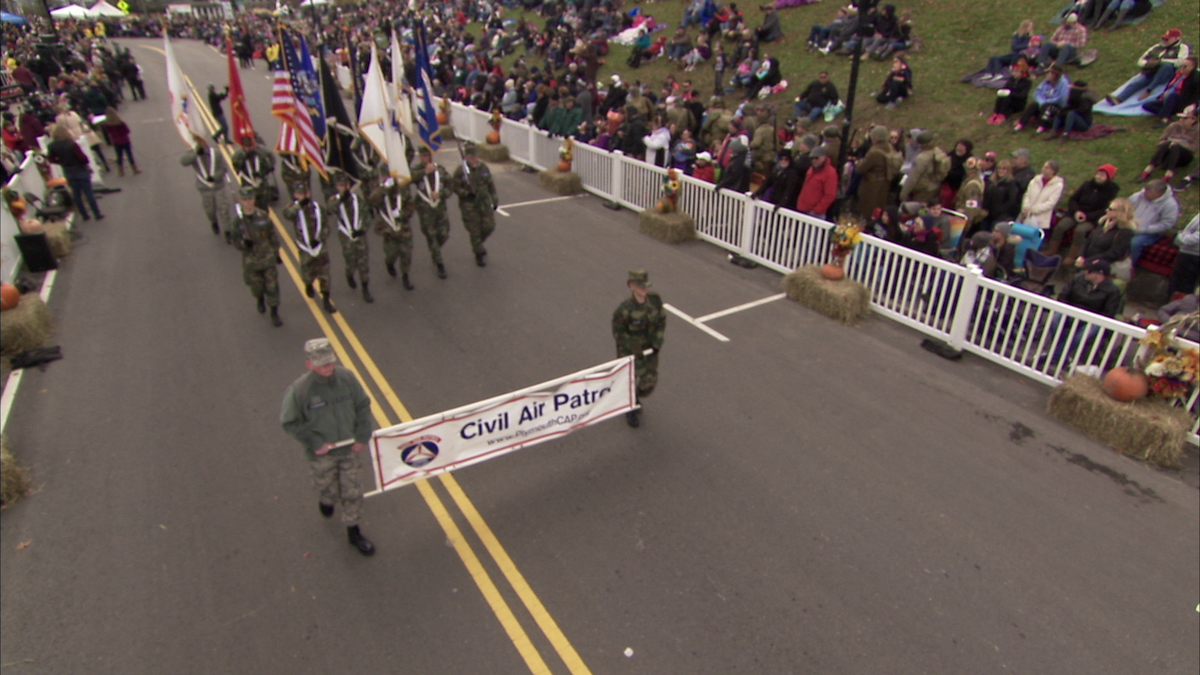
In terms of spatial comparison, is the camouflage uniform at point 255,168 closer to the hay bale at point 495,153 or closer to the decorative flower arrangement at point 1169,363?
the hay bale at point 495,153

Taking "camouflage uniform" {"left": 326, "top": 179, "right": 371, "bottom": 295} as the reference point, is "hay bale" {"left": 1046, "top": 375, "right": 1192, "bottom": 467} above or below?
below

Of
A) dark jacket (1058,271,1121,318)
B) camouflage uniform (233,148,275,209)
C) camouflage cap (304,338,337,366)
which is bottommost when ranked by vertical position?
dark jacket (1058,271,1121,318)

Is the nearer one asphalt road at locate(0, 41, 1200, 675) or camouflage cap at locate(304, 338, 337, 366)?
asphalt road at locate(0, 41, 1200, 675)

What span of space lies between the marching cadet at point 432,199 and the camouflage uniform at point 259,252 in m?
2.28

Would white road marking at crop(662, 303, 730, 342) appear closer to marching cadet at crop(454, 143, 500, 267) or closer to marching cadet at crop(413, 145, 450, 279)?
marching cadet at crop(454, 143, 500, 267)

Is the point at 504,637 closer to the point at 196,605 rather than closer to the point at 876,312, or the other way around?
the point at 196,605

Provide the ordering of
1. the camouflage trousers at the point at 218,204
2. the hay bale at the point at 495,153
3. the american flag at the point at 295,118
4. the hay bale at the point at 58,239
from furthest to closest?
the hay bale at the point at 495,153, the camouflage trousers at the point at 218,204, the hay bale at the point at 58,239, the american flag at the point at 295,118

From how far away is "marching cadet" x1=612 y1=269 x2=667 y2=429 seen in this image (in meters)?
6.66

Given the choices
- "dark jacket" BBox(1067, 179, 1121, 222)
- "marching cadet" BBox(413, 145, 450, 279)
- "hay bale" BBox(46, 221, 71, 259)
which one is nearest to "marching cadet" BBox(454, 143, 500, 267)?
"marching cadet" BBox(413, 145, 450, 279)

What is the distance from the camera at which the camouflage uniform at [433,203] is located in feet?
35.1

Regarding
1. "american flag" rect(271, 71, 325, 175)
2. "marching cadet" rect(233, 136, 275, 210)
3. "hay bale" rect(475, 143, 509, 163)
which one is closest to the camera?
"american flag" rect(271, 71, 325, 175)

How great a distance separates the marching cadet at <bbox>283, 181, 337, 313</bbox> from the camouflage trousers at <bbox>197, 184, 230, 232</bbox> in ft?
12.8

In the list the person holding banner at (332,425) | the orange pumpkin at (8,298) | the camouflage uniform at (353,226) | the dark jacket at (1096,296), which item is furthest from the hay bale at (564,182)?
the person holding banner at (332,425)

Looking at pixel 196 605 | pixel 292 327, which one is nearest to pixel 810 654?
pixel 196 605
